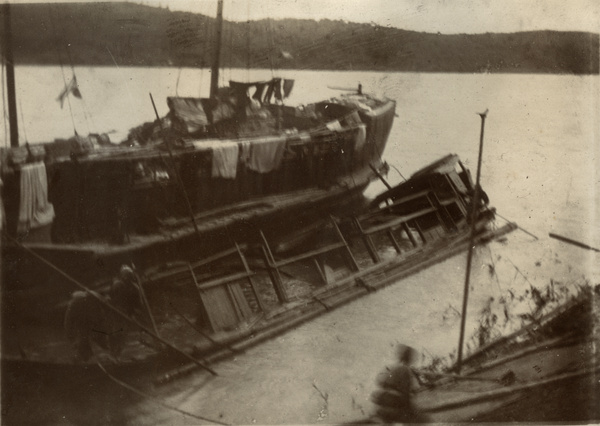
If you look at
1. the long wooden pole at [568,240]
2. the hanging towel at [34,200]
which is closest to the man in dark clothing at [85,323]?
the hanging towel at [34,200]

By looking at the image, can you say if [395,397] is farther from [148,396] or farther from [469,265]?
[148,396]

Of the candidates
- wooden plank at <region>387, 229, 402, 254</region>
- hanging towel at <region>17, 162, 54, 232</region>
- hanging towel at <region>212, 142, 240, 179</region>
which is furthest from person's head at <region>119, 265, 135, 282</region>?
wooden plank at <region>387, 229, 402, 254</region>

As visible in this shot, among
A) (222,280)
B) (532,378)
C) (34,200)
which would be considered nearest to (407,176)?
(222,280)

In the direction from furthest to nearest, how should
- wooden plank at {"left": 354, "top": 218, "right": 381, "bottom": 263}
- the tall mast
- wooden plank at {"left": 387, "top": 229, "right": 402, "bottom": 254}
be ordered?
wooden plank at {"left": 387, "top": 229, "right": 402, "bottom": 254}, wooden plank at {"left": 354, "top": 218, "right": 381, "bottom": 263}, the tall mast

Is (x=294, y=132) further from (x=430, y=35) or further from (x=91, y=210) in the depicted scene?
(x=91, y=210)

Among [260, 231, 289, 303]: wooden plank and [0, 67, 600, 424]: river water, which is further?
[260, 231, 289, 303]: wooden plank

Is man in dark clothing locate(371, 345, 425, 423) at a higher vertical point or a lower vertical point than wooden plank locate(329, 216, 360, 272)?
lower

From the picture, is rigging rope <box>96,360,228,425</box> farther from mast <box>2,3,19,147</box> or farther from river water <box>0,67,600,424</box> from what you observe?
mast <box>2,3,19,147</box>

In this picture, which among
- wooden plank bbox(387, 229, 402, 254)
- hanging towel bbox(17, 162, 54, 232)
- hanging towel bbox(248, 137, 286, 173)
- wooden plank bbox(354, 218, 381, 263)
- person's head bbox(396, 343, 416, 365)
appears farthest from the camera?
wooden plank bbox(387, 229, 402, 254)
